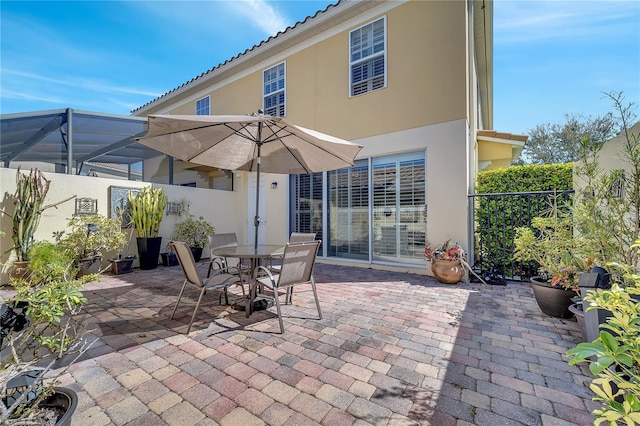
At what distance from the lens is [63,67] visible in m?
7.16

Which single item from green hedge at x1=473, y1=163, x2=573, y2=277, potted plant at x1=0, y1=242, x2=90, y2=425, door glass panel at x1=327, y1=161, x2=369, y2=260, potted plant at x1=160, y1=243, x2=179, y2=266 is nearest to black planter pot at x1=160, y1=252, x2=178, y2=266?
potted plant at x1=160, y1=243, x2=179, y2=266

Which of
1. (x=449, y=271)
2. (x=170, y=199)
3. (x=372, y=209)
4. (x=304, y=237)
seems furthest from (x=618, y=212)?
(x=170, y=199)

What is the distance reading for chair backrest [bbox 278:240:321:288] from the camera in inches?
126

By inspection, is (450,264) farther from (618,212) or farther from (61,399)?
(61,399)

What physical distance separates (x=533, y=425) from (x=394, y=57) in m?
6.54

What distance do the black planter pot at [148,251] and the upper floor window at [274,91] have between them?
4.70m

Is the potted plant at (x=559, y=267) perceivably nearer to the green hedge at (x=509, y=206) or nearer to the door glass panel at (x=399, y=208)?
the green hedge at (x=509, y=206)

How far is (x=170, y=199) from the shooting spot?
7.64 metres

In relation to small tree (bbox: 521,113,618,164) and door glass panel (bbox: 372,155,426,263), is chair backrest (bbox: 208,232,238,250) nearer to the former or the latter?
door glass panel (bbox: 372,155,426,263)

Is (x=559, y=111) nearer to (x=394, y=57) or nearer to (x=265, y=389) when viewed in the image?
(x=394, y=57)

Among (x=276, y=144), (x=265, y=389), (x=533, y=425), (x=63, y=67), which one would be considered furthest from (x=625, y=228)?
(x=63, y=67)

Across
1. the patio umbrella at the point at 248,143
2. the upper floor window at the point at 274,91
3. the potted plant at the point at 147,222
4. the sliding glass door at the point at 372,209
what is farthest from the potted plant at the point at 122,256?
the upper floor window at the point at 274,91

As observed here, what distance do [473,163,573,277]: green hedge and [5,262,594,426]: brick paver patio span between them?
1702mm

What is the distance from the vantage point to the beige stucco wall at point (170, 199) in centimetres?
517
